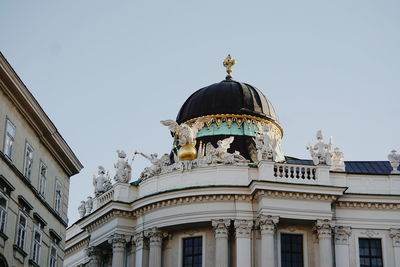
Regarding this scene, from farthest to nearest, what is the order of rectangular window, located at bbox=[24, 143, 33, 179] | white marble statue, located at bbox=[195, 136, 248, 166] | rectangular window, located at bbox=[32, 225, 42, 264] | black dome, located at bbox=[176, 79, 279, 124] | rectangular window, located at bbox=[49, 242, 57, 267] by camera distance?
black dome, located at bbox=[176, 79, 279, 124] < white marble statue, located at bbox=[195, 136, 248, 166] < rectangular window, located at bbox=[49, 242, 57, 267] < rectangular window, located at bbox=[32, 225, 42, 264] < rectangular window, located at bbox=[24, 143, 33, 179]

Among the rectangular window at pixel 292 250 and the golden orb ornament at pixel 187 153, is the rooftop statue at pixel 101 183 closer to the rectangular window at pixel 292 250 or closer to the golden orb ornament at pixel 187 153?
the golden orb ornament at pixel 187 153

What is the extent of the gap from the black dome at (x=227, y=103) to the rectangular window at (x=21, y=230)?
18.6 metres

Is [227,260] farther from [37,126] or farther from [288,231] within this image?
[37,126]

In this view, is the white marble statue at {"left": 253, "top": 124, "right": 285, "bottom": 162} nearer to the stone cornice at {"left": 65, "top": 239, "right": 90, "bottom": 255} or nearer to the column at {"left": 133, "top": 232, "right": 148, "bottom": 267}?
the column at {"left": 133, "top": 232, "right": 148, "bottom": 267}

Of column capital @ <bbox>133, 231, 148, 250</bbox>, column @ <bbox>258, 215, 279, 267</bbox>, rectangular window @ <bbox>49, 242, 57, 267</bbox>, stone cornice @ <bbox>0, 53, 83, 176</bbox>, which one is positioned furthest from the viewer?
column capital @ <bbox>133, 231, 148, 250</bbox>

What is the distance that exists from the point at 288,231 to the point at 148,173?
292 inches

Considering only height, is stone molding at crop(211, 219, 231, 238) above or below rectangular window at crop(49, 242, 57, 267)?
above

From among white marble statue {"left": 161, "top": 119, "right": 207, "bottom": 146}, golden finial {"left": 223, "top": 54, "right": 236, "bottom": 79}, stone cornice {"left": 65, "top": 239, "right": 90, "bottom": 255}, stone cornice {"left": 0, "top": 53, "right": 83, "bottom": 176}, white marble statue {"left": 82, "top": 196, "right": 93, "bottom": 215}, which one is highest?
golden finial {"left": 223, "top": 54, "right": 236, "bottom": 79}

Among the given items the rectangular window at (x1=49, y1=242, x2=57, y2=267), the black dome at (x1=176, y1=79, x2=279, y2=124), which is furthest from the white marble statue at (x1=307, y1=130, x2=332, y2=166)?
the rectangular window at (x1=49, y1=242, x2=57, y2=267)

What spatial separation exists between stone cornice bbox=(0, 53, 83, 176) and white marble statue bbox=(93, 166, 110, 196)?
35.8ft

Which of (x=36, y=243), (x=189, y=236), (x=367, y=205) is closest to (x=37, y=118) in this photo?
(x=36, y=243)

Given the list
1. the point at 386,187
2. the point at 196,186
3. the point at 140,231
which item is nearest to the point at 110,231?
the point at 140,231

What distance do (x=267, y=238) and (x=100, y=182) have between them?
1091 centimetres

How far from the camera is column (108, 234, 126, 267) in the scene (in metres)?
43.6
